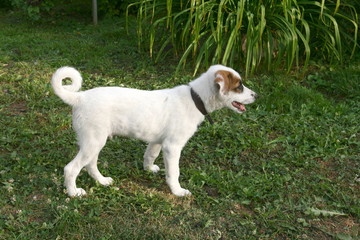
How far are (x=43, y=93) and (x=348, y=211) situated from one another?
4041 mm

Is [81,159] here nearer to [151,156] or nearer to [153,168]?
[151,156]

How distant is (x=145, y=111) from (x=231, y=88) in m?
0.77

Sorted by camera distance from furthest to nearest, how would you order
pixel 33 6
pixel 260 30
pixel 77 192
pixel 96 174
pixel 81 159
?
pixel 33 6 → pixel 260 30 → pixel 96 174 → pixel 77 192 → pixel 81 159

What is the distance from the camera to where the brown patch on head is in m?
3.56

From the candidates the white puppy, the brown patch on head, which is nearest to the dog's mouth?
the white puppy

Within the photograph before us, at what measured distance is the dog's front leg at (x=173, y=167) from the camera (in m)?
3.66

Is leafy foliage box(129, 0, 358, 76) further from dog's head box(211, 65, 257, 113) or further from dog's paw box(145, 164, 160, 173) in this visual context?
dog's paw box(145, 164, 160, 173)

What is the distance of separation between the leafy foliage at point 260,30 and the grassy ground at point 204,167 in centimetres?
39

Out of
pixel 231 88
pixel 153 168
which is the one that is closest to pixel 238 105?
pixel 231 88

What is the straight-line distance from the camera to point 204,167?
4.30 metres

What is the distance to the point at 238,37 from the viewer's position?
613 centimetres

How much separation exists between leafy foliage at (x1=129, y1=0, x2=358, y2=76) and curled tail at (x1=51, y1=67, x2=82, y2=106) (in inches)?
103

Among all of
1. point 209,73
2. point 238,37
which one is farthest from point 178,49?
point 209,73

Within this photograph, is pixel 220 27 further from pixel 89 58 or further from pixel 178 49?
pixel 89 58
